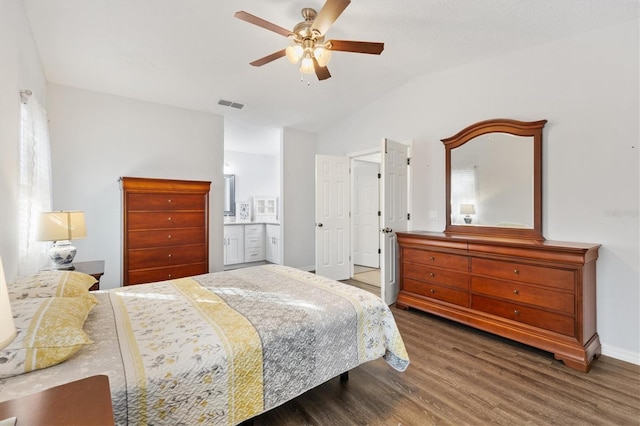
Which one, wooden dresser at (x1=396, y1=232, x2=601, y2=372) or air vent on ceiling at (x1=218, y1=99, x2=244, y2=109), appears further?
air vent on ceiling at (x1=218, y1=99, x2=244, y2=109)

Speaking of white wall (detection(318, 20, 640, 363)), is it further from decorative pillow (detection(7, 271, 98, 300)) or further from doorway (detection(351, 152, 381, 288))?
decorative pillow (detection(7, 271, 98, 300))

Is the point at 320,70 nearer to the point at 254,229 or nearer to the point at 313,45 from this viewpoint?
the point at 313,45

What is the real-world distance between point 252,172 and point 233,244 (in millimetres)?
1759

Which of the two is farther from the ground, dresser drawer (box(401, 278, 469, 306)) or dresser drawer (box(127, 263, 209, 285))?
dresser drawer (box(127, 263, 209, 285))

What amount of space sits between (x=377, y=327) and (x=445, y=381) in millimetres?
704

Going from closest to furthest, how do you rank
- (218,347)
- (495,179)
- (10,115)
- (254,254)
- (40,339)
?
1. (40,339)
2. (218,347)
3. (10,115)
4. (495,179)
5. (254,254)

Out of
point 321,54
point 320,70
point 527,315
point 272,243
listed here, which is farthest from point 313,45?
point 272,243

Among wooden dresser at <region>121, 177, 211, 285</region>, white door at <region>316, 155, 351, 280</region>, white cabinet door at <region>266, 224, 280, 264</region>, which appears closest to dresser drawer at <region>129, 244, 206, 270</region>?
wooden dresser at <region>121, 177, 211, 285</region>

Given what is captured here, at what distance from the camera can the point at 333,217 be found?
4.83 metres

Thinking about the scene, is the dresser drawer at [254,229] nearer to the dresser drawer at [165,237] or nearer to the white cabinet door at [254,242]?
the white cabinet door at [254,242]

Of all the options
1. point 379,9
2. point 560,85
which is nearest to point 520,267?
point 560,85

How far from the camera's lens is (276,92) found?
3.92m

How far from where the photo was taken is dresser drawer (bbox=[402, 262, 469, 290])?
299 cm

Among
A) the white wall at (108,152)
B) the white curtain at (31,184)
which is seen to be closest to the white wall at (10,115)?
the white curtain at (31,184)
